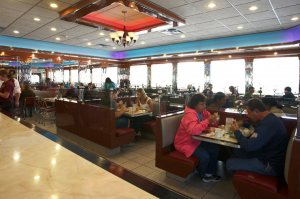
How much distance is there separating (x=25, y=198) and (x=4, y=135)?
1.15 meters

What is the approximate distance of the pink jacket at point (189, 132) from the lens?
2.74 meters

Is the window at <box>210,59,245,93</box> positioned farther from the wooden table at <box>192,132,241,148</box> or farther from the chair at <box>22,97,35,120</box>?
the chair at <box>22,97,35,120</box>

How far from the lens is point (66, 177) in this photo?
0.92 m

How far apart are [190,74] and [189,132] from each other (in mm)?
9574

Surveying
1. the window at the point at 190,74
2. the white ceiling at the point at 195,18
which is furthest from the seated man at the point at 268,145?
the window at the point at 190,74

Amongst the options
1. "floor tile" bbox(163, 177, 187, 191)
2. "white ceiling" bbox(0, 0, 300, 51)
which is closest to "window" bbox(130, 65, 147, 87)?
"white ceiling" bbox(0, 0, 300, 51)

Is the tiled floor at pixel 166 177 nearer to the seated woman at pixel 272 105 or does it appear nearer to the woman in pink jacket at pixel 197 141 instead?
the woman in pink jacket at pixel 197 141

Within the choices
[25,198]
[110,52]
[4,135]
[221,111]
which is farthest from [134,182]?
[110,52]

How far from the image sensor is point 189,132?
2.77 metres

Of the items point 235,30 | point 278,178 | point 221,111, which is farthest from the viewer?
point 235,30

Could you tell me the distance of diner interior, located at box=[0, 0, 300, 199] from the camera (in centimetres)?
106

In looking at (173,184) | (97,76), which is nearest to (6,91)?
(173,184)

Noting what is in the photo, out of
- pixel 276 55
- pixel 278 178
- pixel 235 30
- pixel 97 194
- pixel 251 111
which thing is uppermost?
pixel 235 30

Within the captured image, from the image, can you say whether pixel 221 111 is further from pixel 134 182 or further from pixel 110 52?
pixel 110 52
